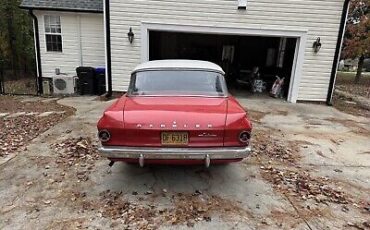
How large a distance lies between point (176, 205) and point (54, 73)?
11181 mm

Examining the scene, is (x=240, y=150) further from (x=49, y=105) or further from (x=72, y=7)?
(x=72, y=7)

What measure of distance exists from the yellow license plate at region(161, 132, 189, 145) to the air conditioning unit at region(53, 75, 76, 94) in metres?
9.92

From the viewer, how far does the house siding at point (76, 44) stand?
12812mm

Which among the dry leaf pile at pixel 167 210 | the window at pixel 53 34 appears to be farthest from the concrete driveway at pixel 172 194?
the window at pixel 53 34

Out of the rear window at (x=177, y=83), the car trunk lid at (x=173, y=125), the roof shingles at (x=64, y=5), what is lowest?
the car trunk lid at (x=173, y=125)

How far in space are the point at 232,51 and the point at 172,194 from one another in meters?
13.9

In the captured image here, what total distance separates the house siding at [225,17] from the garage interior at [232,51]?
3.79m

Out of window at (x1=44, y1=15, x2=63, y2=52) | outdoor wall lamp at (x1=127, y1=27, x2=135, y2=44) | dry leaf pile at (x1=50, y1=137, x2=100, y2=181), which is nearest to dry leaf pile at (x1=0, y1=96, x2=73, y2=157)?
dry leaf pile at (x1=50, y1=137, x2=100, y2=181)

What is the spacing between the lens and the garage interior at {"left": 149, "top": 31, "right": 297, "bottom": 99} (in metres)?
15.0

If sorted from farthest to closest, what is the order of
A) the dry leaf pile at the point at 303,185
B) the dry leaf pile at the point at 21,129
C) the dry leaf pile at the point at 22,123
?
1. the dry leaf pile at the point at 22,123
2. the dry leaf pile at the point at 21,129
3. the dry leaf pile at the point at 303,185

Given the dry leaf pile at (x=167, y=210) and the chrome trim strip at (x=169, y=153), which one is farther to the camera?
the chrome trim strip at (x=169, y=153)

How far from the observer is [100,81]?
12.3m

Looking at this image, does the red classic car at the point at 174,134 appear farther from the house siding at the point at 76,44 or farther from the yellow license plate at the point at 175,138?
the house siding at the point at 76,44

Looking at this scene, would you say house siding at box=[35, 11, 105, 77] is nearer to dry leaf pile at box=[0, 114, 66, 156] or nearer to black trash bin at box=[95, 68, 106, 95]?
black trash bin at box=[95, 68, 106, 95]
